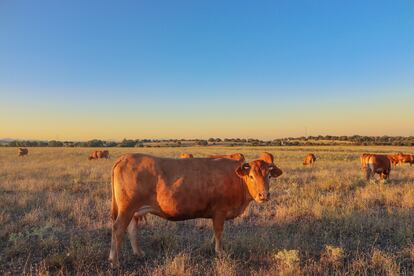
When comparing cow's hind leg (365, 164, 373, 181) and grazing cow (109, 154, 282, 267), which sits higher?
grazing cow (109, 154, 282, 267)

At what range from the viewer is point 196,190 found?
5914 mm

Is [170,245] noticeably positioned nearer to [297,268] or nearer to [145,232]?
[145,232]

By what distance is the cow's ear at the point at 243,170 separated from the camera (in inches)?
239

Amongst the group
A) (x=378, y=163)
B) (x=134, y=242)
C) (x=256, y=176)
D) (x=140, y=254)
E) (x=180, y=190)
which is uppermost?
(x=256, y=176)

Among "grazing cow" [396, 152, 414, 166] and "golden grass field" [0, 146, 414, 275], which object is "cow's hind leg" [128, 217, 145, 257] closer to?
"golden grass field" [0, 146, 414, 275]

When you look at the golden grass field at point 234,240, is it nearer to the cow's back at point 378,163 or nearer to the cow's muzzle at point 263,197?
the cow's muzzle at point 263,197

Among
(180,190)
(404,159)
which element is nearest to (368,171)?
(180,190)

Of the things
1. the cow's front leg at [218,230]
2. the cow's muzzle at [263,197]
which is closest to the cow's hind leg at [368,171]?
the cow's muzzle at [263,197]

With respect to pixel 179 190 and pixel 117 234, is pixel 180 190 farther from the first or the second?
pixel 117 234

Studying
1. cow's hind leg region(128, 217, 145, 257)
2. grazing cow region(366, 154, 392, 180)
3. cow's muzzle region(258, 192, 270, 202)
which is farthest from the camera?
grazing cow region(366, 154, 392, 180)

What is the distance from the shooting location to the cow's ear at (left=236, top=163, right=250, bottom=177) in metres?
6.06

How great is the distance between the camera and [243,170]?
6113 millimetres

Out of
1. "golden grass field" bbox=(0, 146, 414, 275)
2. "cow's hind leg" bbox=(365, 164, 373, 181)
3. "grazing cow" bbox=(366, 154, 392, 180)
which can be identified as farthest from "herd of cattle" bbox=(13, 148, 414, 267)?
"grazing cow" bbox=(366, 154, 392, 180)

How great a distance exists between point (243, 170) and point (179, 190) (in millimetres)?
1244
